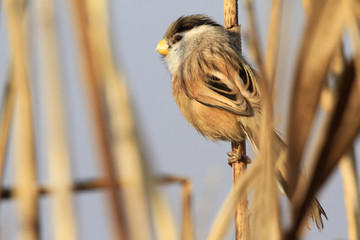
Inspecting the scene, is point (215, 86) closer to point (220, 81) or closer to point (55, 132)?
point (220, 81)

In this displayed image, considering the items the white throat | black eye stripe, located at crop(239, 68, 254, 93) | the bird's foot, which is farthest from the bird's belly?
the white throat

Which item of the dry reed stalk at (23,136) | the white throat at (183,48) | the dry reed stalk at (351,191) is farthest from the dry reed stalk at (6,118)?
the white throat at (183,48)

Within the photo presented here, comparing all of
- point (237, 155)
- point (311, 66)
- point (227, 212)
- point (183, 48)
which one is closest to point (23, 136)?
point (227, 212)

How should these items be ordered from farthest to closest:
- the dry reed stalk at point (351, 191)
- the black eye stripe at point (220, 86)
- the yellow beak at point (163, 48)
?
1. the yellow beak at point (163, 48)
2. the black eye stripe at point (220, 86)
3. the dry reed stalk at point (351, 191)

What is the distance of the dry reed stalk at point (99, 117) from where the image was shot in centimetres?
69

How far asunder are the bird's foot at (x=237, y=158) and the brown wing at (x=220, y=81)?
0.31 meters

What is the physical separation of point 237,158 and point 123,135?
2919 millimetres

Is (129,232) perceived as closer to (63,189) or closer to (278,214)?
(63,189)

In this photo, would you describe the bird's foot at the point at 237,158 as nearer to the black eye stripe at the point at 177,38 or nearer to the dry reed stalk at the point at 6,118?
the black eye stripe at the point at 177,38

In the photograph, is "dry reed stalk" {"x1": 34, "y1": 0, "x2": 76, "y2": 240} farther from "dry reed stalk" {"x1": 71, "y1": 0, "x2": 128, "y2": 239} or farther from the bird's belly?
the bird's belly

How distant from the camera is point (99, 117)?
27.7 inches

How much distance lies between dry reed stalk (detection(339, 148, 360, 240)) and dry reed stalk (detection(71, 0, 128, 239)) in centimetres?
66

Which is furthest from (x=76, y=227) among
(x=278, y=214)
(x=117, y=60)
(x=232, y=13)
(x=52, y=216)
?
(x=232, y=13)

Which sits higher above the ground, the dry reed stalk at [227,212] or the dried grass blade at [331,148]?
the dried grass blade at [331,148]
